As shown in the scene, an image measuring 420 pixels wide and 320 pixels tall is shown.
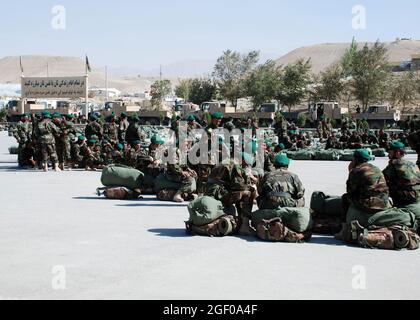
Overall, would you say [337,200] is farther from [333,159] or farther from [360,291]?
[333,159]

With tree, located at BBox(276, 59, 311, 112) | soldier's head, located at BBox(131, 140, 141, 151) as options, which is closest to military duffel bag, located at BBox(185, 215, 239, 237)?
soldier's head, located at BBox(131, 140, 141, 151)

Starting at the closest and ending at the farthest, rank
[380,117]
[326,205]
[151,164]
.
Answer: [326,205], [151,164], [380,117]

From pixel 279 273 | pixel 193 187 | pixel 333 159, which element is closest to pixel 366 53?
pixel 333 159

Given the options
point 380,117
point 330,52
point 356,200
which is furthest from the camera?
point 330,52

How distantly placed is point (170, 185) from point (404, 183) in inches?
194

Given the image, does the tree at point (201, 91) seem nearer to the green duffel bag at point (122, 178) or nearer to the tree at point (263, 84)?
the tree at point (263, 84)

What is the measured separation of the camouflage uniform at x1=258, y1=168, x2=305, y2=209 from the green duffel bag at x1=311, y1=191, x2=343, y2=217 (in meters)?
0.47

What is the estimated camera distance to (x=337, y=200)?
8.85 meters

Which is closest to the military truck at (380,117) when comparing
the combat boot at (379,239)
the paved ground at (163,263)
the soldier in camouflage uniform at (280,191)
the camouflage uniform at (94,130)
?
the camouflage uniform at (94,130)

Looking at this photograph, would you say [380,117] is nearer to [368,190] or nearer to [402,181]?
[402,181]

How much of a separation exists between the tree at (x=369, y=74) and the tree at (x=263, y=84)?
801cm

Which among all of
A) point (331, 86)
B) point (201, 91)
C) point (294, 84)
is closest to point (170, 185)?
point (294, 84)

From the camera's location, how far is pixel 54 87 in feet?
170
